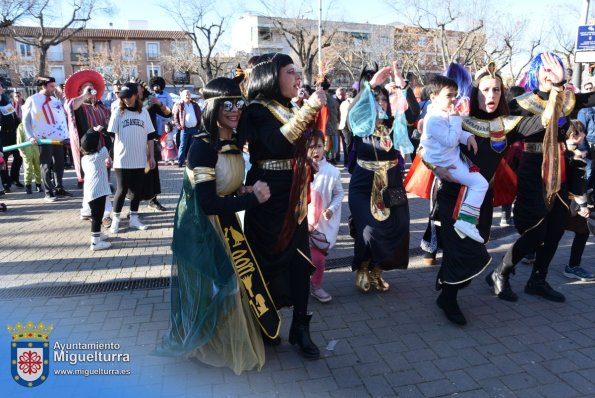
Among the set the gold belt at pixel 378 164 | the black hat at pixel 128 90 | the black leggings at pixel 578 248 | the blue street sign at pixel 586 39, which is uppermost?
the blue street sign at pixel 586 39

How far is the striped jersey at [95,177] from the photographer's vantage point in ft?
18.4

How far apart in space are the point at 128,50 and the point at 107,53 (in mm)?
A: 3346

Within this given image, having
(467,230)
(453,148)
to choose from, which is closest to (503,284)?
(467,230)

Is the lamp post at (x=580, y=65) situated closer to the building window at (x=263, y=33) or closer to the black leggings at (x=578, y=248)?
the black leggings at (x=578, y=248)

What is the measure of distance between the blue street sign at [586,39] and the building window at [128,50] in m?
54.7

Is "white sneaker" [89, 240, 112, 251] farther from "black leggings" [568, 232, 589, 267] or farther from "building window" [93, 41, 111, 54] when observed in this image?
"building window" [93, 41, 111, 54]

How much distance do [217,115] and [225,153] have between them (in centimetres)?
23

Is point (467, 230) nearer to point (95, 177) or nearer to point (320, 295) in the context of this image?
point (320, 295)

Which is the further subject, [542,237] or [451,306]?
[542,237]

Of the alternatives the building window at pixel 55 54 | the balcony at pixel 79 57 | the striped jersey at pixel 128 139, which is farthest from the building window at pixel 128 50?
the striped jersey at pixel 128 139

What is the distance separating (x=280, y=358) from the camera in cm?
317

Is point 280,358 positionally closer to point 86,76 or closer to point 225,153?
point 225,153

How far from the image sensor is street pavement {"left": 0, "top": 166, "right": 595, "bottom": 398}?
281 centimetres

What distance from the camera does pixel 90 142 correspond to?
18.7ft
